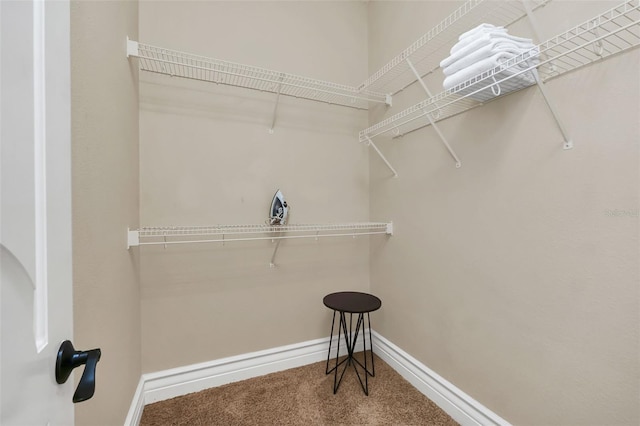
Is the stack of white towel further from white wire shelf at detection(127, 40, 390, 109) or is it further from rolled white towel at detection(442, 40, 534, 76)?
white wire shelf at detection(127, 40, 390, 109)

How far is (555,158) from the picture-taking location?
1.05 metres

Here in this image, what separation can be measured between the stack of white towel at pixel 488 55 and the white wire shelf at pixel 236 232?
3.54 feet

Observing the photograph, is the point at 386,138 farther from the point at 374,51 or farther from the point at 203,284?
the point at 203,284

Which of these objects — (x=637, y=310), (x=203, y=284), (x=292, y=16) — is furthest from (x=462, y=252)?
(x=292, y=16)

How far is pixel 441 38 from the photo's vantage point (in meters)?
1.52

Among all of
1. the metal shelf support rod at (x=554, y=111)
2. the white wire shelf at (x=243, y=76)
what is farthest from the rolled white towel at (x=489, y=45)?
the white wire shelf at (x=243, y=76)

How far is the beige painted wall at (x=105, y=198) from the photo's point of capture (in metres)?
0.79

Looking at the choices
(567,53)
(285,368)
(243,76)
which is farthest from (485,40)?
(285,368)

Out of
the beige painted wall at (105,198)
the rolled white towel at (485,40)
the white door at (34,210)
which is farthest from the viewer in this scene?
the rolled white towel at (485,40)

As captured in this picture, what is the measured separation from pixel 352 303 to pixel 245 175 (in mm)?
1103

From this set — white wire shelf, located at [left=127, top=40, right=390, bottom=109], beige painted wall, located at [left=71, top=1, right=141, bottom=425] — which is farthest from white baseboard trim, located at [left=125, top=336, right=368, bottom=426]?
white wire shelf, located at [left=127, top=40, right=390, bottom=109]

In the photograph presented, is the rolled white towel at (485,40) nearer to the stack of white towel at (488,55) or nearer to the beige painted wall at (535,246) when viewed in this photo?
the stack of white towel at (488,55)

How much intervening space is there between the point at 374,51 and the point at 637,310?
213cm

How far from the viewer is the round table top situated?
1.63m
